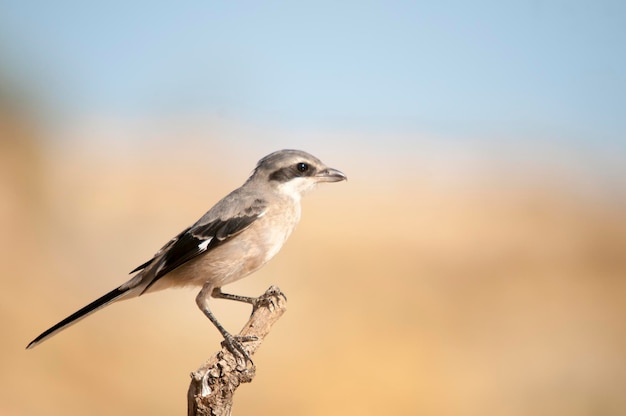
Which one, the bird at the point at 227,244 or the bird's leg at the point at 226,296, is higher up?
the bird at the point at 227,244

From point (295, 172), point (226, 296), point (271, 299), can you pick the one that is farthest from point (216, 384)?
point (295, 172)

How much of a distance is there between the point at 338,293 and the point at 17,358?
584 centimetres

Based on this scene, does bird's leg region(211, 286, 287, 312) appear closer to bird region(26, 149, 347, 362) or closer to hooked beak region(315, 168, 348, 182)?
bird region(26, 149, 347, 362)

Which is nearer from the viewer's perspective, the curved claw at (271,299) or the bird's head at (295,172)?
the curved claw at (271,299)

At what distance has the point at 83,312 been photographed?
13.9ft

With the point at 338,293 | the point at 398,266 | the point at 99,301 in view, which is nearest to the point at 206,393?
the point at 99,301

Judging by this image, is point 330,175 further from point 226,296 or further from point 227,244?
point 226,296

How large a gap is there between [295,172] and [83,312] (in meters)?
1.74

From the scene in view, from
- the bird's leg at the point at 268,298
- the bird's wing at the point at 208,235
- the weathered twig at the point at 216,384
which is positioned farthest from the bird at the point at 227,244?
the weathered twig at the point at 216,384

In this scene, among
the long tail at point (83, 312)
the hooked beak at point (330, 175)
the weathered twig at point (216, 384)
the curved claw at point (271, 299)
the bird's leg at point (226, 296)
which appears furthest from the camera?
the bird's leg at point (226, 296)

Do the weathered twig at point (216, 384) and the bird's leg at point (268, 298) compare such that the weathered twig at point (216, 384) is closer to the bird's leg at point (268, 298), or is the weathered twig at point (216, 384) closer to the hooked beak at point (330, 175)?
the bird's leg at point (268, 298)

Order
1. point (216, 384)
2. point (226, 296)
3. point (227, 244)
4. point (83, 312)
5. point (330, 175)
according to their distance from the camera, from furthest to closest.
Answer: point (226, 296), point (330, 175), point (227, 244), point (83, 312), point (216, 384)

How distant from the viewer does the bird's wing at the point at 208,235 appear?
4.63m

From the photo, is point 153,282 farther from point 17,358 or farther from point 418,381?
point 418,381
